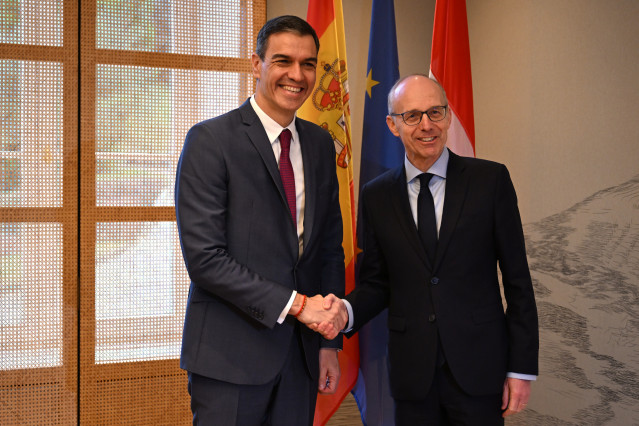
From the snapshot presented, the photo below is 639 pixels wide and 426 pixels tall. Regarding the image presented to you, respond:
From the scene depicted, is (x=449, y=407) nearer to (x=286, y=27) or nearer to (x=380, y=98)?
(x=286, y=27)

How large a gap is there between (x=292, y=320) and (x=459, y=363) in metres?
0.52

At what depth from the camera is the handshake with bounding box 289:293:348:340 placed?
60.3 inches

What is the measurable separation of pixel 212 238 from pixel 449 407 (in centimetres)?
88

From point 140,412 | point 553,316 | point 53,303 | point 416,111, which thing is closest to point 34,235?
point 53,303

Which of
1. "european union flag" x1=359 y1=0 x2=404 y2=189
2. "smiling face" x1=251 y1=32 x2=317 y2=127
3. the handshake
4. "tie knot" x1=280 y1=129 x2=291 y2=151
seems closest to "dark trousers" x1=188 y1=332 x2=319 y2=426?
the handshake

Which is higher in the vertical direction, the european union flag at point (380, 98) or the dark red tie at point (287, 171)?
the european union flag at point (380, 98)

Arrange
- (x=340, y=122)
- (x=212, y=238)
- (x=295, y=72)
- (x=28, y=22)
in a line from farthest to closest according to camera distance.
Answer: (x=28, y=22) < (x=340, y=122) < (x=295, y=72) < (x=212, y=238)

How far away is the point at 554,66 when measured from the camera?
276 centimetres

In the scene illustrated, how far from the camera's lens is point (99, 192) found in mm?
2916

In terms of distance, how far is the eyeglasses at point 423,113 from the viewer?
178 cm

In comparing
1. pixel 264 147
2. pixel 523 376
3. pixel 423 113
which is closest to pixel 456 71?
pixel 423 113

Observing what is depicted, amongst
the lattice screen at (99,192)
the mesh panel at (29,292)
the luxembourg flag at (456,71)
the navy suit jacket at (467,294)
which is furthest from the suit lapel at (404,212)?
the mesh panel at (29,292)

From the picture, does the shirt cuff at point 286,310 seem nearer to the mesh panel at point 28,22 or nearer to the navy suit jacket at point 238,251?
the navy suit jacket at point 238,251

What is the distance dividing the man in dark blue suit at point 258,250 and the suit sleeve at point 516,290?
0.55 m
